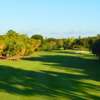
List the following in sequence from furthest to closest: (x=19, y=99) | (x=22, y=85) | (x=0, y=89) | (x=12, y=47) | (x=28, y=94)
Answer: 1. (x=12, y=47)
2. (x=22, y=85)
3. (x=0, y=89)
4. (x=28, y=94)
5. (x=19, y=99)

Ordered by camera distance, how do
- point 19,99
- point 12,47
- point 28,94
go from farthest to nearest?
point 12,47
point 28,94
point 19,99

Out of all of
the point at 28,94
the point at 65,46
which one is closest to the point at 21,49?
the point at 28,94

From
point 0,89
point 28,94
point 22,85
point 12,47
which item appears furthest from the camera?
point 12,47

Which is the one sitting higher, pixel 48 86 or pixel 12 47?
pixel 12 47

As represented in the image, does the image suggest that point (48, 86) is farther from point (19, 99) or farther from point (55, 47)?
point (55, 47)

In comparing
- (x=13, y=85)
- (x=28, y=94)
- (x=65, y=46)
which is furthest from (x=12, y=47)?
(x=65, y=46)

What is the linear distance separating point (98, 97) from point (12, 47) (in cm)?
3807

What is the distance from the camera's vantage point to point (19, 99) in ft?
44.7

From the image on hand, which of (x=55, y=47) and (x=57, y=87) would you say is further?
(x=55, y=47)

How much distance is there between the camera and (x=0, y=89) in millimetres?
16797

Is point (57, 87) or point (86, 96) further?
point (57, 87)

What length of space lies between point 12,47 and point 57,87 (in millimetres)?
34104

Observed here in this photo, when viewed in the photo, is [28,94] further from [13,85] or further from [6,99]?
[13,85]

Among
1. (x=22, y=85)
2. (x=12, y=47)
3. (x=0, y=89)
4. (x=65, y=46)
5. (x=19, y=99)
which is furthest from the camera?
(x=65, y=46)
